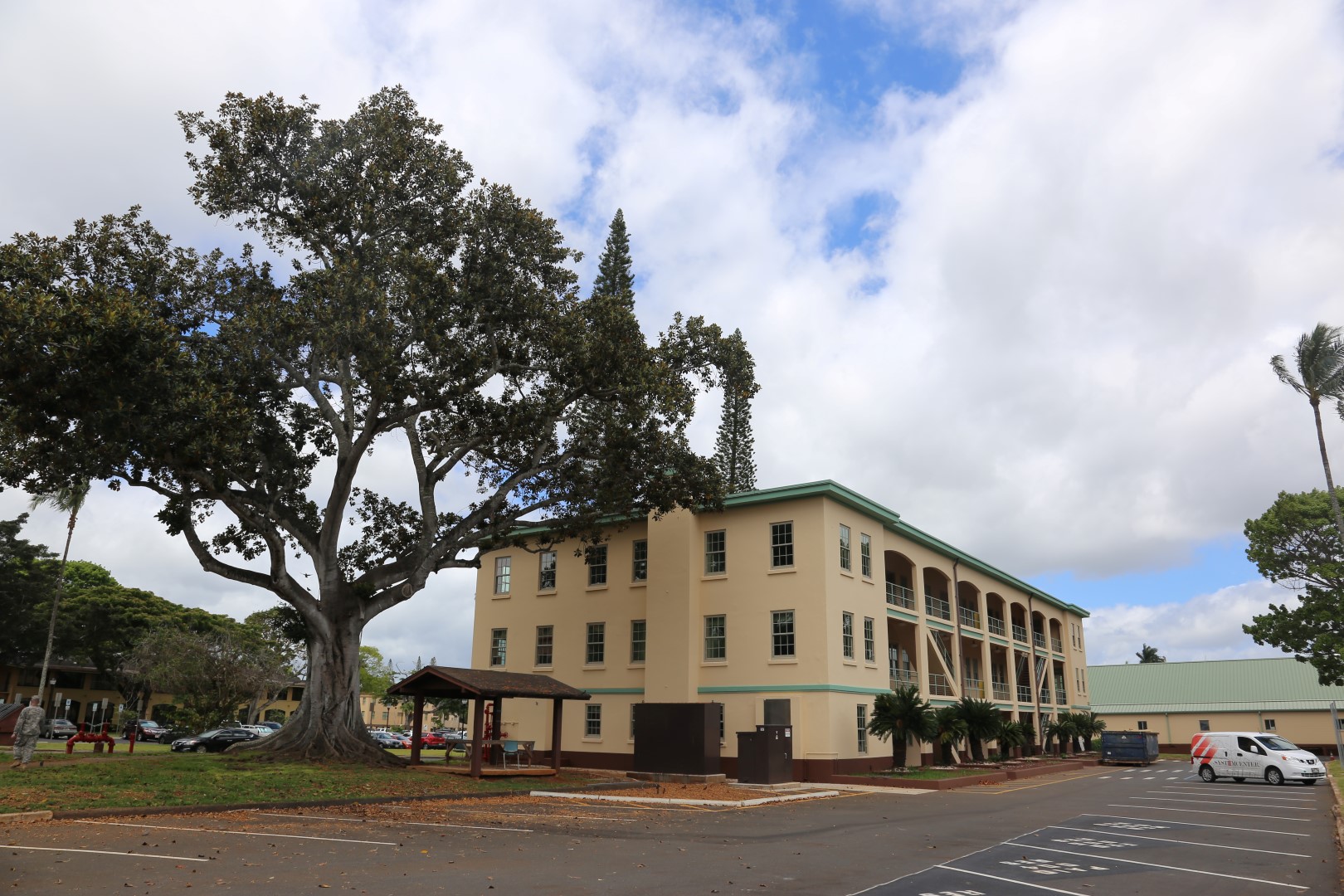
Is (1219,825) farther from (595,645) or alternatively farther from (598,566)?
(598,566)

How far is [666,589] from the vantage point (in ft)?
109

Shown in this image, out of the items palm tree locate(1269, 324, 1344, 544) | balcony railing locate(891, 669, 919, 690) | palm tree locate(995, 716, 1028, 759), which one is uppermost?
palm tree locate(1269, 324, 1344, 544)

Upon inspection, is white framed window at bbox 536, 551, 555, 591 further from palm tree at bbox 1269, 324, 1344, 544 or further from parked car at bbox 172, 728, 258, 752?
palm tree at bbox 1269, 324, 1344, 544

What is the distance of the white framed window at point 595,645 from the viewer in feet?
116

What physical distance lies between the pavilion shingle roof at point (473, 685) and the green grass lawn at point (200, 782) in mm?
2273

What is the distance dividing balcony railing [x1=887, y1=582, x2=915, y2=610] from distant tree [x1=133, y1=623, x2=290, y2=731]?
1404 inches

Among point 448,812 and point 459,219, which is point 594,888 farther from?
point 459,219

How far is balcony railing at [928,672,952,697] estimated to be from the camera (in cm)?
3884

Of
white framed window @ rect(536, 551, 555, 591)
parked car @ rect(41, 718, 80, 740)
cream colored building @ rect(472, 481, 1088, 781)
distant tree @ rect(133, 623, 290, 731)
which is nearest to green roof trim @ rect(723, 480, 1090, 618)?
cream colored building @ rect(472, 481, 1088, 781)

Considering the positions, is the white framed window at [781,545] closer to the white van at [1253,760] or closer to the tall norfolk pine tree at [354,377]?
the tall norfolk pine tree at [354,377]

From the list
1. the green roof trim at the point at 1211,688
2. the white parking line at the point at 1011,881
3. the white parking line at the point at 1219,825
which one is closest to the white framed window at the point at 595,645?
the white parking line at the point at 1219,825

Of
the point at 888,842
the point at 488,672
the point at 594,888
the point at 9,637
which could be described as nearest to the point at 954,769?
the point at 488,672

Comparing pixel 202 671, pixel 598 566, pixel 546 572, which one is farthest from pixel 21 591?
pixel 598 566

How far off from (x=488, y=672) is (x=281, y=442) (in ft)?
29.9
